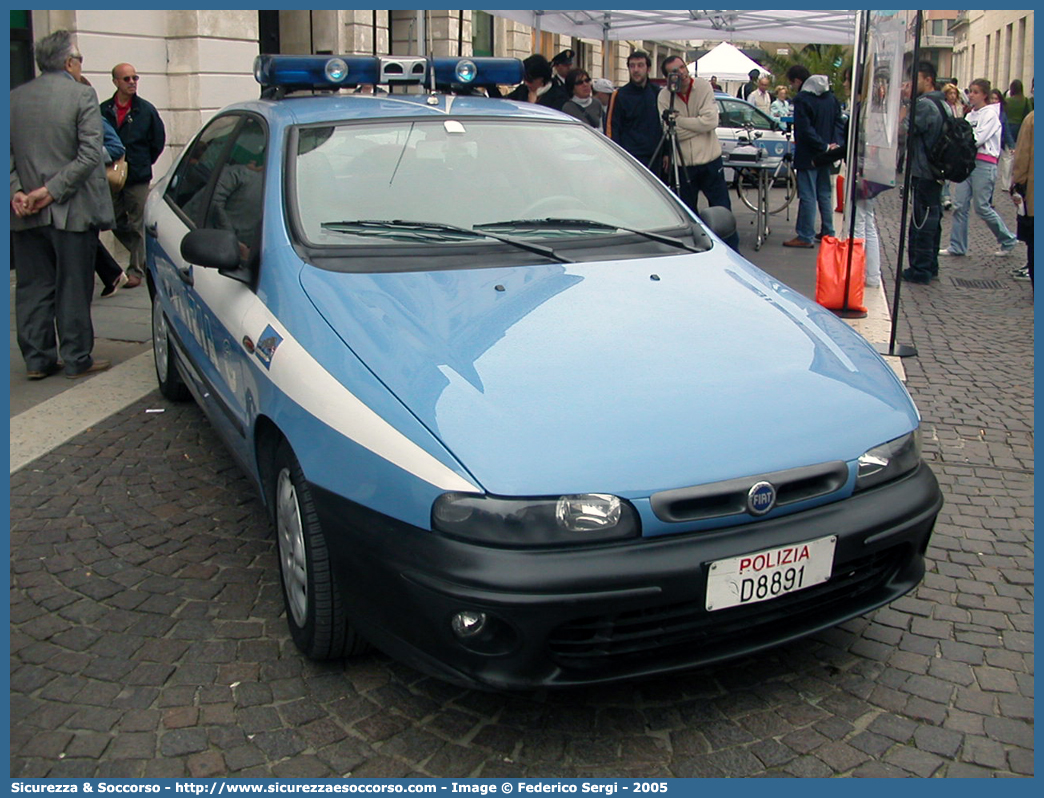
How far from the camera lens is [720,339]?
3264 millimetres

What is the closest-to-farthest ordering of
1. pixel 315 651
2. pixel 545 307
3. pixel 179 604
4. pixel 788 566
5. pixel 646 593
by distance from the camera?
pixel 646 593 → pixel 788 566 → pixel 315 651 → pixel 545 307 → pixel 179 604

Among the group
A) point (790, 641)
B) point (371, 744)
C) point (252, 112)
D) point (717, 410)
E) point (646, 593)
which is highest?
point (252, 112)

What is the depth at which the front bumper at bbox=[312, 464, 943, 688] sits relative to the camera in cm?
256

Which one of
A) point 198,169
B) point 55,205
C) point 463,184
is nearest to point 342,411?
point 463,184

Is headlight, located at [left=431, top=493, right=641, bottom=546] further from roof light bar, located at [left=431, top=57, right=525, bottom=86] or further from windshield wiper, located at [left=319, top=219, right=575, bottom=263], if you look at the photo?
roof light bar, located at [left=431, top=57, right=525, bottom=86]

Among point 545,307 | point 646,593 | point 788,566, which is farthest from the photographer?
point 545,307

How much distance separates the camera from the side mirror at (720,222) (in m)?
4.49

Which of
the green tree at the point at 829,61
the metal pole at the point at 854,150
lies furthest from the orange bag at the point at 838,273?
the green tree at the point at 829,61

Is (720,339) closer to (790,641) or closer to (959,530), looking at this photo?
(790,641)

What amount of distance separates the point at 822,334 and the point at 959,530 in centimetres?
134

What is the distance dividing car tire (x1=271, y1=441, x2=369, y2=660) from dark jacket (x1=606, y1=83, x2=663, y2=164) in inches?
291

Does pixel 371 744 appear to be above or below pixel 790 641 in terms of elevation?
below

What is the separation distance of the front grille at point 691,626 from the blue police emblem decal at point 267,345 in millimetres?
1313

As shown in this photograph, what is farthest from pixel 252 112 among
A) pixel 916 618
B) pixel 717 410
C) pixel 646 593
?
pixel 916 618
